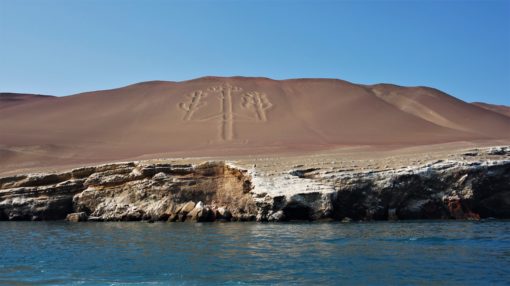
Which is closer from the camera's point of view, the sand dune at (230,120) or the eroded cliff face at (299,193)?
the eroded cliff face at (299,193)

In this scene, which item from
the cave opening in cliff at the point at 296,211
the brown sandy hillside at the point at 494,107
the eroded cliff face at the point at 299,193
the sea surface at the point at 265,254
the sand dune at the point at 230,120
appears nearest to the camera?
the sea surface at the point at 265,254

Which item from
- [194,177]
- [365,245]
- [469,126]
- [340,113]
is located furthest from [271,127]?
[365,245]

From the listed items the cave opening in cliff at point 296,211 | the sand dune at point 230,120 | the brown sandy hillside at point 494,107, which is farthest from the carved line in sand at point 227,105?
the brown sandy hillside at point 494,107

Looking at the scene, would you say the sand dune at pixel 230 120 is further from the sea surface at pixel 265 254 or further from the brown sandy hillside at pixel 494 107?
the brown sandy hillside at pixel 494 107

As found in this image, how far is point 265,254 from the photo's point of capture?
1688 cm

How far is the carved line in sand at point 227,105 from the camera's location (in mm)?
62406

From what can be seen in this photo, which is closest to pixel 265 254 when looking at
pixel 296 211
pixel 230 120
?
pixel 296 211

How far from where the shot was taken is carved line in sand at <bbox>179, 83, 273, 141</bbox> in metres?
62.4

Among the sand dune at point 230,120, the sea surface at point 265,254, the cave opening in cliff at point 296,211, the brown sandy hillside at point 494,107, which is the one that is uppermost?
the brown sandy hillside at point 494,107

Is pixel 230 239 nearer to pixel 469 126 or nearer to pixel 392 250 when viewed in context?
pixel 392 250

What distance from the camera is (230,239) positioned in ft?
66.2

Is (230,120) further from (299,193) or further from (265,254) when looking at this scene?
(265,254)

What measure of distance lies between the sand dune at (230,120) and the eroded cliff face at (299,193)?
15.1m

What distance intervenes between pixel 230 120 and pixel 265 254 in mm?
48329
